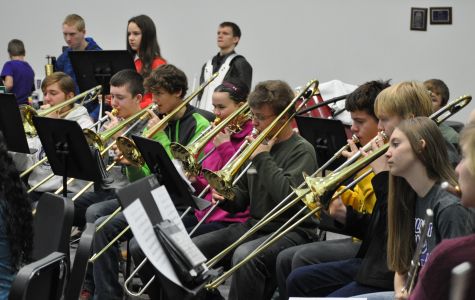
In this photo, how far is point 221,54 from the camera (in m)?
6.88

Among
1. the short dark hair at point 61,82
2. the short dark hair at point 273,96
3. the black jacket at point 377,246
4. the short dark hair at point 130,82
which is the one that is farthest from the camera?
the short dark hair at point 61,82

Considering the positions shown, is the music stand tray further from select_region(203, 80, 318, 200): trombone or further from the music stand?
select_region(203, 80, 318, 200): trombone

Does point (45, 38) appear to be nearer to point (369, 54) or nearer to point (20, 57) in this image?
point (20, 57)

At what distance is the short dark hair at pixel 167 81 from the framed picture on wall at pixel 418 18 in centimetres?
380

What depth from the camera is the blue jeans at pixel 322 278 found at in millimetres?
3432

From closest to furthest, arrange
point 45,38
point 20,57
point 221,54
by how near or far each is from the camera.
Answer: point 221,54 < point 20,57 < point 45,38

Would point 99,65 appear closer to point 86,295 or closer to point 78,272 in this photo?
point 86,295

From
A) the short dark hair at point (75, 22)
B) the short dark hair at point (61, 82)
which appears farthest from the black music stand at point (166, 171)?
the short dark hair at point (75, 22)

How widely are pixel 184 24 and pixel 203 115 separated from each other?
4.19 m

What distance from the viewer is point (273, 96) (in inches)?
157

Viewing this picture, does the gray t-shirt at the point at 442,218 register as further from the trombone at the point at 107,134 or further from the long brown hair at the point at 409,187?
the trombone at the point at 107,134

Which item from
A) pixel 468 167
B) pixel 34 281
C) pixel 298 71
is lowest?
pixel 298 71

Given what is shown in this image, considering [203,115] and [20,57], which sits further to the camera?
[20,57]

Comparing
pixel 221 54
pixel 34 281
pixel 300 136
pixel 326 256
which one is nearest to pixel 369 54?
pixel 221 54
